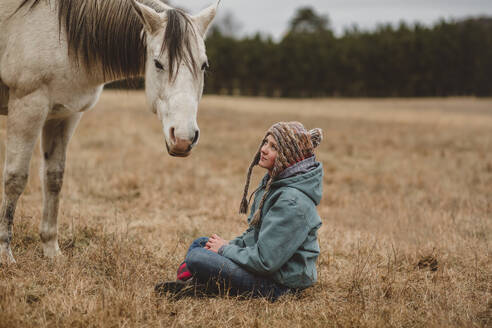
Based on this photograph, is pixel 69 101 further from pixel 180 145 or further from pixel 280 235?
pixel 280 235

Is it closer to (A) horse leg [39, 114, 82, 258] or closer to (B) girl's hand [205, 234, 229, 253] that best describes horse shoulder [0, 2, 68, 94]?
(A) horse leg [39, 114, 82, 258]

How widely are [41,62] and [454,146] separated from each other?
46.3ft

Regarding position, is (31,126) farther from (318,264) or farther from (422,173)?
(422,173)

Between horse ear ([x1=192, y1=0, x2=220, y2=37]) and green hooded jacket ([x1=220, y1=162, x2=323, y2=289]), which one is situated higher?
horse ear ([x1=192, y1=0, x2=220, y2=37])

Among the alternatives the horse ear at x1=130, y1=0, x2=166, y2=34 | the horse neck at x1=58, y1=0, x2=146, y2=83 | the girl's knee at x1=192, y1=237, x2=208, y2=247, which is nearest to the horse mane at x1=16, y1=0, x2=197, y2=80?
the horse neck at x1=58, y1=0, x2=146, y2=83

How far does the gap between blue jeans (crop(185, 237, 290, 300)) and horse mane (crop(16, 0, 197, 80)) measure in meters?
1.82

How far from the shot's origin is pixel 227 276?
327 centimetres

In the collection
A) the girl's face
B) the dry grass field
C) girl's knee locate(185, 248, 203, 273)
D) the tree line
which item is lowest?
the dry grass field

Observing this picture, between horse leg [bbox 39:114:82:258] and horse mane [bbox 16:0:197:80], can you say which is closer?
horse mane [bbox 16:0:197:80]

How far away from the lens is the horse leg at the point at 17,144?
3.53 metres

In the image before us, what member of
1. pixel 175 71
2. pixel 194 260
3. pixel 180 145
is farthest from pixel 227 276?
pixel 175 71

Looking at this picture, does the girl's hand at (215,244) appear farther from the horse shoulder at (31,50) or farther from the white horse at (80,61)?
the horse shoulder at (31,50)

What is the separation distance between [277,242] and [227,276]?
1.66 ft

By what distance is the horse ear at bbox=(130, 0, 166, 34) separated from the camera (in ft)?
11.1
